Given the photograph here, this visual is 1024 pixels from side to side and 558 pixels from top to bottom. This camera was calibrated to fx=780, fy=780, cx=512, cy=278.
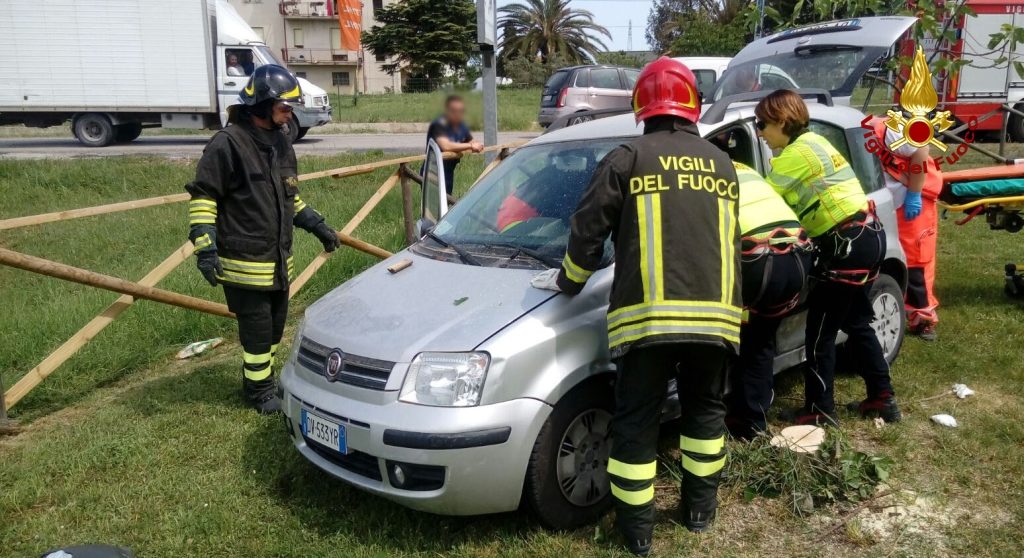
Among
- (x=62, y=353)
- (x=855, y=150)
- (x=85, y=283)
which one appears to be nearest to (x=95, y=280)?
(x=85, y=283)

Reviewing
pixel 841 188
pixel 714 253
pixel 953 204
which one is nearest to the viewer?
pixel 714 253

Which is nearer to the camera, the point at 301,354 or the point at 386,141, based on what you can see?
the point at 301,354

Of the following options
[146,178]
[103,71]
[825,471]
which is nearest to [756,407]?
[825,471]

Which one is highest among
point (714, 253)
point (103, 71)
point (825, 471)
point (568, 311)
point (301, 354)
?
point (103, 71)

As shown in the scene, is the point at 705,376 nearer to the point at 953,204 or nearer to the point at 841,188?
the point at 841,188

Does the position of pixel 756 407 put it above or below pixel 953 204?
below

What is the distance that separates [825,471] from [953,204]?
3148 mm

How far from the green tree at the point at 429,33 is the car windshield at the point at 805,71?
92.9ft

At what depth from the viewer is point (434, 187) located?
507 centimetres

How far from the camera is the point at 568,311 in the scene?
312 centimetres

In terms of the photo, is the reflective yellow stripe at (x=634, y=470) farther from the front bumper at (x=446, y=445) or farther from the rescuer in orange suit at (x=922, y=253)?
the rescuer in orange suit at (x=922, y=253)

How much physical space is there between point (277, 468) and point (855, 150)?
3.77 m

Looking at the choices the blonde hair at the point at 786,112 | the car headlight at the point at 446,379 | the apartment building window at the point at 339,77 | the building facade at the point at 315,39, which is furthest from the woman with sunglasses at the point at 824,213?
the apartment building window at the point at 339,77

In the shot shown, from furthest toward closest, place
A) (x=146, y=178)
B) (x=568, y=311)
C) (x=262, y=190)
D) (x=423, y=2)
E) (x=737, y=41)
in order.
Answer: (x=423, y=2), (x=737, y=41), (x=146, y=178), (x=262, y=190), (x=568, y=311)
